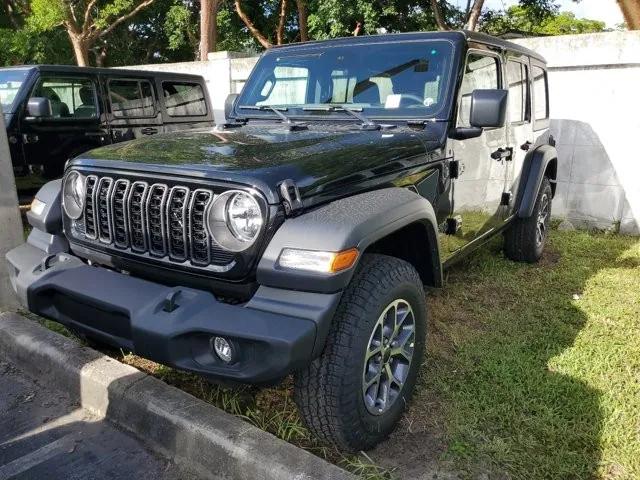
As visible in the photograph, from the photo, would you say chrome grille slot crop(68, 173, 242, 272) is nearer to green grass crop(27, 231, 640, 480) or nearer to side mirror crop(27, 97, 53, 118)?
green grass crop(27, 231, 640, 480)

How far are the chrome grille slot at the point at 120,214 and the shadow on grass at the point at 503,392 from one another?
58.9 inches

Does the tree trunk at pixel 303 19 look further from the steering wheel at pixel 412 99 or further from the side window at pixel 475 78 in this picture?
the steering wheel at pixel 412 99

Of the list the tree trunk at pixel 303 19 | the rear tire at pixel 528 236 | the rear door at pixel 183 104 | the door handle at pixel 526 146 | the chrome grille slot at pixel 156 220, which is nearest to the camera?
the chrome grille slot at pixel 156 220

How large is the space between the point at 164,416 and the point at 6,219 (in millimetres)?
2030

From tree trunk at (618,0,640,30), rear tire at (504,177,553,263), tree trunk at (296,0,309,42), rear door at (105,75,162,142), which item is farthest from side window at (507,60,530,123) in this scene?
tree trunk at (296,0,309,42)

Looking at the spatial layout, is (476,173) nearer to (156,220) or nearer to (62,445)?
(156,220)

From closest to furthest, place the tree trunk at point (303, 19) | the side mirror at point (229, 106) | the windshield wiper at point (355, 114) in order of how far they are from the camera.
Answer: the windshield wiper at point (355, 114)
the side mirror at point (229, 106)
the tree trunk at point (303, 19)

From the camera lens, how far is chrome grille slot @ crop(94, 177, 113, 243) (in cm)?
257

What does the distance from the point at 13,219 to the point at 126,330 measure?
197 cm

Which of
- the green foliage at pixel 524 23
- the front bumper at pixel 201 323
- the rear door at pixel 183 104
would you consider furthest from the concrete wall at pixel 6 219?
the green foliage at pixel 524 23

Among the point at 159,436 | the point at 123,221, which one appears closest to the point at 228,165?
the point at 123,221

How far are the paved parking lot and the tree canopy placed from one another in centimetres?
1264

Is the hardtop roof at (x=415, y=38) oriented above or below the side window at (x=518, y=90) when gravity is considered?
above

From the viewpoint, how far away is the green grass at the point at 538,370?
2438 mm
